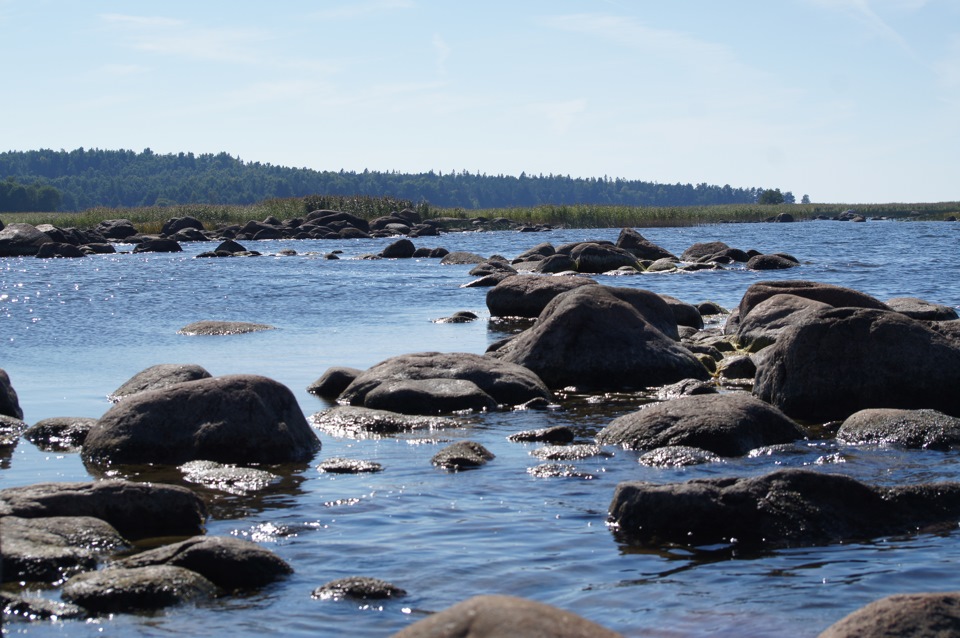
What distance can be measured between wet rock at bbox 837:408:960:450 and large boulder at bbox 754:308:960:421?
99 centimetres

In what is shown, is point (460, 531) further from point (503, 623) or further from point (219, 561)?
point (503, 623)

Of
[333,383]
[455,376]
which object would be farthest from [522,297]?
[455,376]

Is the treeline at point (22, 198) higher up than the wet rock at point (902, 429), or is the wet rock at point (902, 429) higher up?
the treeline at point (22, 198)

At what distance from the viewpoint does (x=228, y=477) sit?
32.7 feet

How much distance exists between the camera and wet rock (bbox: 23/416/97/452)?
11.7m

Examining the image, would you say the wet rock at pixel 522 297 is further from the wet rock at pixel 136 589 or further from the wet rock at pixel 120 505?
the wet rock at pixel 136 589

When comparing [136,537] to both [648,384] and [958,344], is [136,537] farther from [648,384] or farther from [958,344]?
[958,344]

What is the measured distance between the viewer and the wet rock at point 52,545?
23.0ft

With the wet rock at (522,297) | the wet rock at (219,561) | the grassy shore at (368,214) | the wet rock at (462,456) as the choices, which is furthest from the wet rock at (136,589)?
the grassy shore at (368,214)

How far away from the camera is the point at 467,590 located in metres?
6.94

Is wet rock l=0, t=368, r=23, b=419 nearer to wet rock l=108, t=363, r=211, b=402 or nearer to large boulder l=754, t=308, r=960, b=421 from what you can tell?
wet rock l=108, t=363, r=211, b=402

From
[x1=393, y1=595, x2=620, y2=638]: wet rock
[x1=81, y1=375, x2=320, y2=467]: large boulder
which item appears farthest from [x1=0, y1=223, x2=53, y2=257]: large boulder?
[x1=393, y1=595, x2=620, y2=638]: wet rock

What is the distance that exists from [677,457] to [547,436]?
1.78m

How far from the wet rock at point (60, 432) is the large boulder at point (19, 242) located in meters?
42.6
